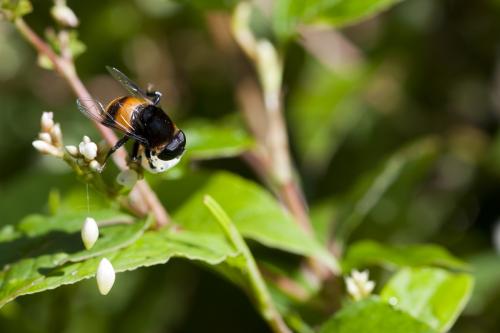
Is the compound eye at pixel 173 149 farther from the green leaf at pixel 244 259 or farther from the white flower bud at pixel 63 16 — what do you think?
the white flower bud at pixel 63 16

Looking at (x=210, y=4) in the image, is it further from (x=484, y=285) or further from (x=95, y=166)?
(x=484, y=285)

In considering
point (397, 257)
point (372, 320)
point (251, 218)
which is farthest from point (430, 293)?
point (251, 218)

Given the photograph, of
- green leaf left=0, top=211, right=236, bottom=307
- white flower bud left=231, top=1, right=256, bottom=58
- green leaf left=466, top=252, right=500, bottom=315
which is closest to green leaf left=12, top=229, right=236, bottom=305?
green leaf left=0, top=211, right=236, bottom=307

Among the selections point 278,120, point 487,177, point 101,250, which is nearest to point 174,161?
point 101,250

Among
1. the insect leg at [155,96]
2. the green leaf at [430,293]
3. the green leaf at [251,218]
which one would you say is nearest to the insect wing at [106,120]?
the insect leg at [155,96]

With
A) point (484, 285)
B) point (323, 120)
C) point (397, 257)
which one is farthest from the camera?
point (323, 120)

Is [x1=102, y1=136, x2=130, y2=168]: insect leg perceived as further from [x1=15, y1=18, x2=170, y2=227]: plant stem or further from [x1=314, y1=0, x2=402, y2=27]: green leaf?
[x1=314, y1=0, x2=402, y2=27]: green leaf
